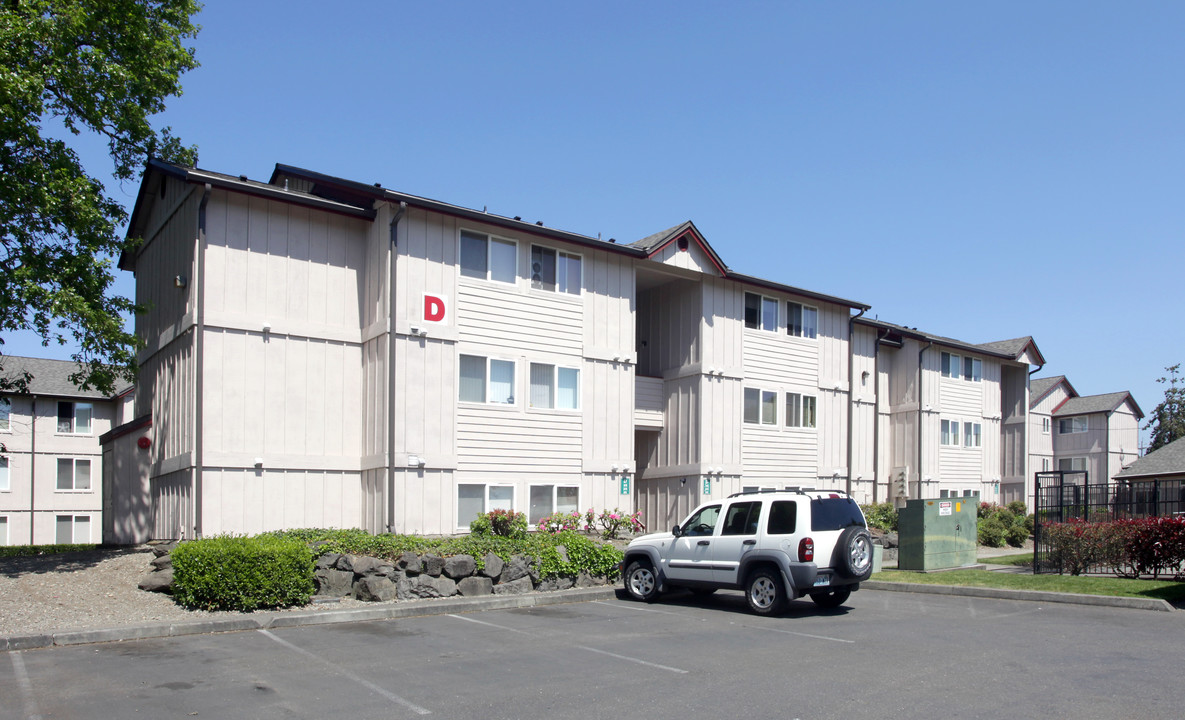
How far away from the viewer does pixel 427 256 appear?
64.8 feet

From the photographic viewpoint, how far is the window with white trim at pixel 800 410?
92.6 ft

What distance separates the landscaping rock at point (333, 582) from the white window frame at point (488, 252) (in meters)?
7.67

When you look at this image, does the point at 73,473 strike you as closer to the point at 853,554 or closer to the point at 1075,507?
the point at 853,554

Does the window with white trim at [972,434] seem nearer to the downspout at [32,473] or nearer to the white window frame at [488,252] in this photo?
the white window frame at [488,252]

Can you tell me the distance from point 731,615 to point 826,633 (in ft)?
7.03

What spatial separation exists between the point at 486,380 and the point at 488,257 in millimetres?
2863

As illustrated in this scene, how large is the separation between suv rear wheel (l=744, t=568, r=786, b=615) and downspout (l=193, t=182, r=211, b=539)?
10.7 m

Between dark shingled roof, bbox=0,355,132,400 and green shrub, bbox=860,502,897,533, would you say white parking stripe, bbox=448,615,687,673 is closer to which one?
green shrub, bbox=860,502,897,533

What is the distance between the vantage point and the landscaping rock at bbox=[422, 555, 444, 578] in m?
15.8

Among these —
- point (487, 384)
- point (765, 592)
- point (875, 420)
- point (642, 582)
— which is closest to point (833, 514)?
point (765, 592)

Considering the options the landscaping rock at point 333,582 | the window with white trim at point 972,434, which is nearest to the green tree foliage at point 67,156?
the landscaping rock at point 333,582

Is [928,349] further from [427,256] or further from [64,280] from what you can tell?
[64,280]

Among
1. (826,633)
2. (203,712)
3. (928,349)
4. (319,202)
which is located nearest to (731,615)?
(826,633)

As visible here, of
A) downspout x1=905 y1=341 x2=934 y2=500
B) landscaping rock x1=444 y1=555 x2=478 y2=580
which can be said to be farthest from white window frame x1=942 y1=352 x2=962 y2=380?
landscaping rock x1=444 y1=555 x2=478 y2=580
